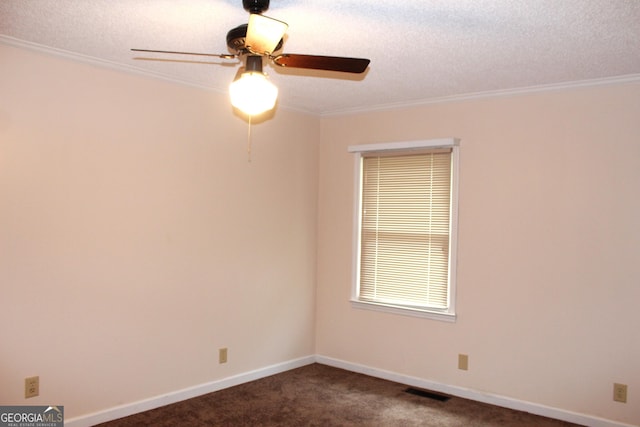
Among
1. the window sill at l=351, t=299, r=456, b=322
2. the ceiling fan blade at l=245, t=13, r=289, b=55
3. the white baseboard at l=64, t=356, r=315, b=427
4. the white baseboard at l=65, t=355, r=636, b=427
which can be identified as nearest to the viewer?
the ceiling fan blade at l=245, t=13, r=289, b=55

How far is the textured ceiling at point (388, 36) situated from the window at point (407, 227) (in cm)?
76

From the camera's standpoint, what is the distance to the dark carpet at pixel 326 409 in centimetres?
359

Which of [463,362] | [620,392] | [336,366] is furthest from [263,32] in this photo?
[336,366]

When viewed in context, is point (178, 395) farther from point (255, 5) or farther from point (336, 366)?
point (255, 5)

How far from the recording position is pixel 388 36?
282 cm

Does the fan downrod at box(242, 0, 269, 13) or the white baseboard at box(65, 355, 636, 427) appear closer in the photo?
the fan downrod at box(242, 0, 269, 13)

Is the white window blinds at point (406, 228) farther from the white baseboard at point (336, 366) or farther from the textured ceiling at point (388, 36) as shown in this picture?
the textured ceiling at point (388, 36)

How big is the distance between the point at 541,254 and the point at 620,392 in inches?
40.3

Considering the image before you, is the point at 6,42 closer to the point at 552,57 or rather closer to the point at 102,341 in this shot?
the point at 102,341

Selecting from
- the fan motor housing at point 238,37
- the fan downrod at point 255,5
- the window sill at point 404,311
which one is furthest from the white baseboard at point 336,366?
the fan downrod at point 255,5

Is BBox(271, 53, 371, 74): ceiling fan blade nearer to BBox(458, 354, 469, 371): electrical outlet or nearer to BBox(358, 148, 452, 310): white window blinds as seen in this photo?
BBox(358, 148, 452, 310): white window blinds

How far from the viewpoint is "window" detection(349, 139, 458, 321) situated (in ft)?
14.1

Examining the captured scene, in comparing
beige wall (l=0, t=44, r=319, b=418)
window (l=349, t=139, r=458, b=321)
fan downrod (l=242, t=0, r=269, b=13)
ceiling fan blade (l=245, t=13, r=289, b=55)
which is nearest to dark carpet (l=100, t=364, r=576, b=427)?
beige wall (l=0, t=44, r=319, b=418)

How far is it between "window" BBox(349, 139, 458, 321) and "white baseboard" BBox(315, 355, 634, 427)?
56 centimetres
